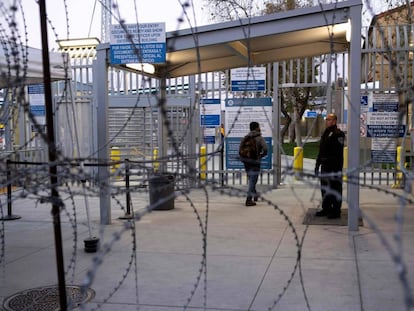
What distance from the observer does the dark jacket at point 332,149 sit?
8.42 meters

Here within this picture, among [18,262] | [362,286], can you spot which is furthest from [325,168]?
[18,262]

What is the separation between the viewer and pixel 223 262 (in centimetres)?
615

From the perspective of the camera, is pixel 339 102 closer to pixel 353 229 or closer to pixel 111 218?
pixel 353 229

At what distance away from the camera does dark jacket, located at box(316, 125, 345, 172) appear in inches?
332

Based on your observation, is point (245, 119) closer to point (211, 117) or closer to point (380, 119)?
point (211, 117)

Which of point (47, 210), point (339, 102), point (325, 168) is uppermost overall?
point (339, 102)

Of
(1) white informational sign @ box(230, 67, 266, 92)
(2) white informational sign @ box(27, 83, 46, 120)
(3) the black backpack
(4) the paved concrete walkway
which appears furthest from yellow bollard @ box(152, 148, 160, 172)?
(2) white informational sign @ box(27, 83, 46, 120)

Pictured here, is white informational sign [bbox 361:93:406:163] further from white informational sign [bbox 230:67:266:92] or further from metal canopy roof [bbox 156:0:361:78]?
white informational sign [bbox 230:67:266:92]

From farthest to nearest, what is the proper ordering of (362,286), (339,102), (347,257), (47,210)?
(339,102) → (47,210) → (347,257) → (362,286)

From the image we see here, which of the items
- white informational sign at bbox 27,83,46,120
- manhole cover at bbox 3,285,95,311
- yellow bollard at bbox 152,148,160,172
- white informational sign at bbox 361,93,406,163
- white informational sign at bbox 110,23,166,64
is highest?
white informational sign at bbox 110,23,166,64

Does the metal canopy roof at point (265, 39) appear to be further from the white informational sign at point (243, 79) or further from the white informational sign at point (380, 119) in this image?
the white informational sign at point (380, 119)

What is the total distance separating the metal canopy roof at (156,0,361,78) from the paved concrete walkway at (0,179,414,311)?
240cm

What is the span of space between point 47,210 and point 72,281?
4963 mm

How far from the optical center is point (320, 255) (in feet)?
20.9
